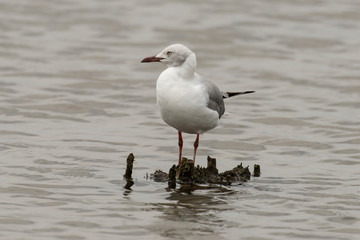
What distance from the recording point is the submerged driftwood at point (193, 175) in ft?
35.2

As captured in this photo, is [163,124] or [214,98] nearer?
[214,98]

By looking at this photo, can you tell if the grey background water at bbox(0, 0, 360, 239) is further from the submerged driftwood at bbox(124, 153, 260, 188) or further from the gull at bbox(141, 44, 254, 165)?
the gull at bbox(141, 44, 254, 165)

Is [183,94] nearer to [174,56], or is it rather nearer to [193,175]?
[174,56]

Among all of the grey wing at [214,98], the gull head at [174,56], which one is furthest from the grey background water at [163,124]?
the gull head at [174,56]

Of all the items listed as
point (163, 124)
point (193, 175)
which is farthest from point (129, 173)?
point (163, 124)

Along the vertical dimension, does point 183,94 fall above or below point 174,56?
below

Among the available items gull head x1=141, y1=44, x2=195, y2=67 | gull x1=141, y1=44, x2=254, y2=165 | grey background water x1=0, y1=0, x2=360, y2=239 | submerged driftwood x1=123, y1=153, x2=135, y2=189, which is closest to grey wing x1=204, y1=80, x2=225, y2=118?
gull x1=141, y1=44, x2=254, y2=165

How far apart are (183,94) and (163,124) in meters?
4.78

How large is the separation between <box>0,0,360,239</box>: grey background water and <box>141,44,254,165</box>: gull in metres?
0.92

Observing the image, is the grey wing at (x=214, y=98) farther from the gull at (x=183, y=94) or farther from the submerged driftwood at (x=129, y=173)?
the submerged driftwood at (x=129, y=173)

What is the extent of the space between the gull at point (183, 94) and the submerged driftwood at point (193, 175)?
497 mm

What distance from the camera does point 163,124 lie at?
14922 mm

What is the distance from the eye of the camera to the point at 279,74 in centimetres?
1900

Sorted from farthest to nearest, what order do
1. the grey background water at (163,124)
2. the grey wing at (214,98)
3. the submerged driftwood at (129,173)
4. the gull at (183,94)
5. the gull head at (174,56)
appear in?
the submerged driftwood at (129,173)
the grey wing at (214,98)
the gull head at (174,56)
the gull at (183,94)
the grey background water at (163,124)
